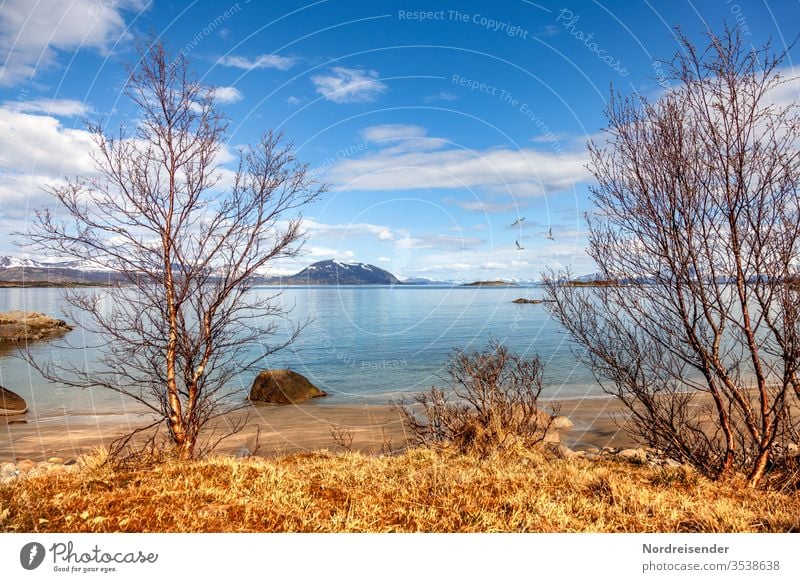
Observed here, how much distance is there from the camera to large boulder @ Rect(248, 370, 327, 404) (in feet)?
78.6

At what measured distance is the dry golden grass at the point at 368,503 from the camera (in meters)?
4.42

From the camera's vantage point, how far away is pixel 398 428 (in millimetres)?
17828

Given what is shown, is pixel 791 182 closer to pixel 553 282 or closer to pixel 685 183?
pixel 685 183

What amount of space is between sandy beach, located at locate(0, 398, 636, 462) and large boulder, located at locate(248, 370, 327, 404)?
731mm

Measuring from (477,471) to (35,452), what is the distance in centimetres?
1584

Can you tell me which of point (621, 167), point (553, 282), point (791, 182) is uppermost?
point (621, 167)

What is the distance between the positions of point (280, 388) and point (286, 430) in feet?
20.2

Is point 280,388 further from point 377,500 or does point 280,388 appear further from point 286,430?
point 377,500

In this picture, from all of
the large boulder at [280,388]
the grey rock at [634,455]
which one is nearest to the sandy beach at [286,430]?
the large boulder at [280,388]

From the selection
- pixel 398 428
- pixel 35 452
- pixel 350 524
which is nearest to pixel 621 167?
pixel 350 524

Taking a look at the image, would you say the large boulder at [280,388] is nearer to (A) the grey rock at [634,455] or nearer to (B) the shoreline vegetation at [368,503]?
(A) the grey rock at [634,455]
